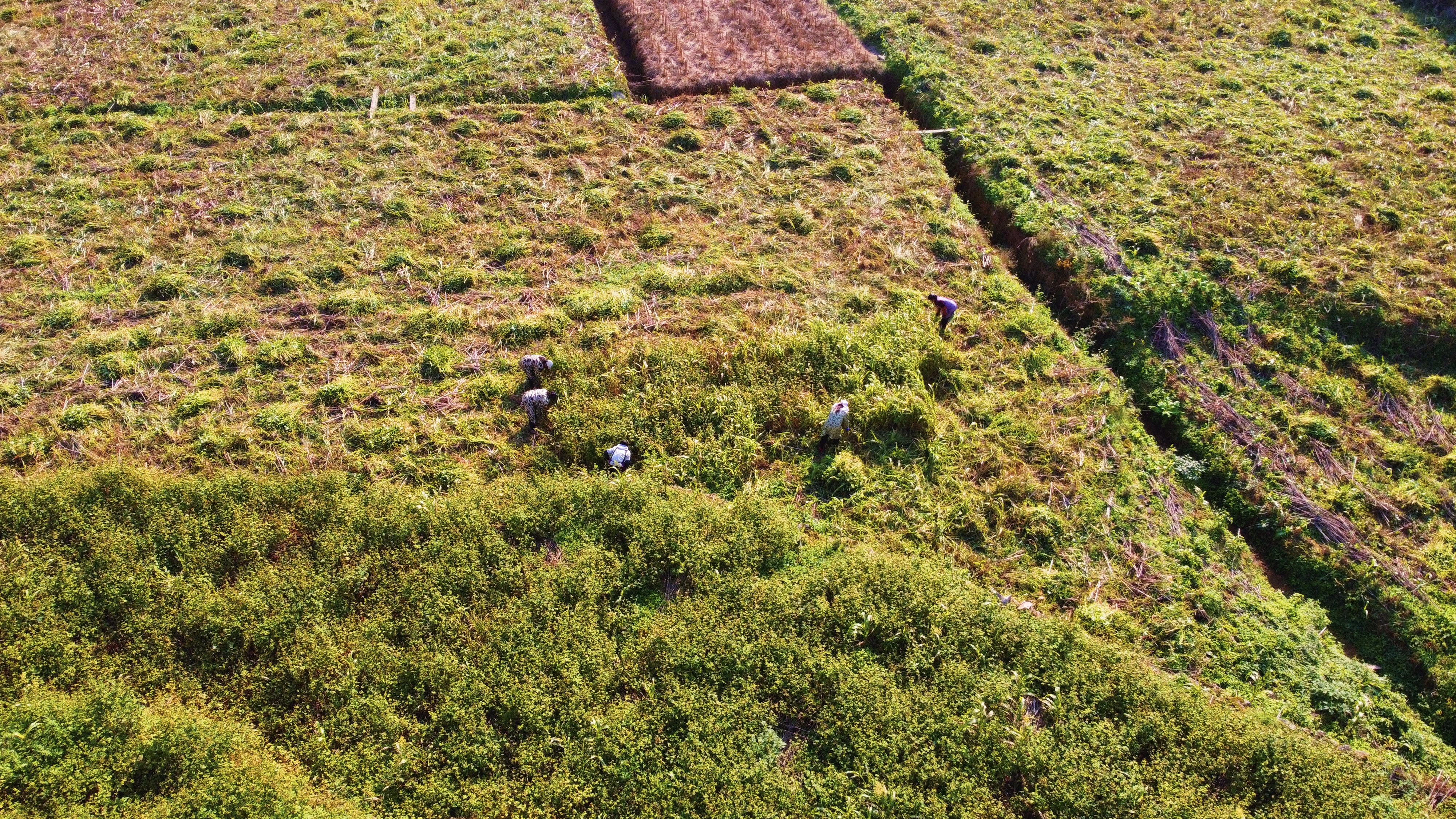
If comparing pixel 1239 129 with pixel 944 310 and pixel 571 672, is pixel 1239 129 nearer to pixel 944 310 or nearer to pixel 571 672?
pixel 944 310

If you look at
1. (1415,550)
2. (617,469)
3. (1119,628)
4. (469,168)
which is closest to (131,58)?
(469,168)

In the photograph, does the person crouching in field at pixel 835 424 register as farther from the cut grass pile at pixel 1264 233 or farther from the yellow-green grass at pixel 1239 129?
the yellow-green grass at pixel 1239 129

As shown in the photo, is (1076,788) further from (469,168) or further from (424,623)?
(469,168)

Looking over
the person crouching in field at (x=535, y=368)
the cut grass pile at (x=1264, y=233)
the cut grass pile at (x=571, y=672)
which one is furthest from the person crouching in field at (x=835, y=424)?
the cut grass pile at (x=1264, y=233)

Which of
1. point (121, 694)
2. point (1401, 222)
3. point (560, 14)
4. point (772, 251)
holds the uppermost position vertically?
point (560, 14)

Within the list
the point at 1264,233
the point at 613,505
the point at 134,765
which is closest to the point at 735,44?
the point at 1264,233

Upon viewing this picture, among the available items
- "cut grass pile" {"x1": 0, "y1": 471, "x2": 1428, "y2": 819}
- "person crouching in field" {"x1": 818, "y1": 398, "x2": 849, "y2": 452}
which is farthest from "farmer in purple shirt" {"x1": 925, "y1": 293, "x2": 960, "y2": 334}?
"cut grass pile" {"x1": 0, "y1": 471, "x2": 1428, "y2": 819}

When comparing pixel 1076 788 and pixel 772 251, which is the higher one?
pixel 772 251
